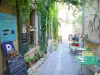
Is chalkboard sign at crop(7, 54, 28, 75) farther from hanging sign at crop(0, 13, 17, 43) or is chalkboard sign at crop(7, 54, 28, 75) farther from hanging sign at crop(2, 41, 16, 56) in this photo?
hanging sign at crop(0, 13, 17, 43)

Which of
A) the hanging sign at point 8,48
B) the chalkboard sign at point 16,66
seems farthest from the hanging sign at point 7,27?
the chalkboard sign at point 16,66

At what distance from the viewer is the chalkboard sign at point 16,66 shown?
5166mm

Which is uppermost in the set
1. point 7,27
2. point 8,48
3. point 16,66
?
point 7,27

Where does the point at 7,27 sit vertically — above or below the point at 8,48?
above

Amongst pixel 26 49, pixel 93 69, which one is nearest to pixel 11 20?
pixel 26 49

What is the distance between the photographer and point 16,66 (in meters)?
5.52

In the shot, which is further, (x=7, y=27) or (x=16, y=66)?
(x=7, y=27)

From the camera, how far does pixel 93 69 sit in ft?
23.8

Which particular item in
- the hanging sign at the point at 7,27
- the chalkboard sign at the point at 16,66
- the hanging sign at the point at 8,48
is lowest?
the chalkboard sign at the point at 16,66

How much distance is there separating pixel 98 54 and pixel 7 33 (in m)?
4.63

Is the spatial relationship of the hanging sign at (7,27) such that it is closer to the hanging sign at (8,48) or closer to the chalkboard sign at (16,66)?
the hanging sign at (8,48)

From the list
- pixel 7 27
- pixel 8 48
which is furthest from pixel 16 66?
pixel 7 27

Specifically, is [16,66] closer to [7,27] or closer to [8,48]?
[8,48]

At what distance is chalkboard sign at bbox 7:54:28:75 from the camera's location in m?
5.17
